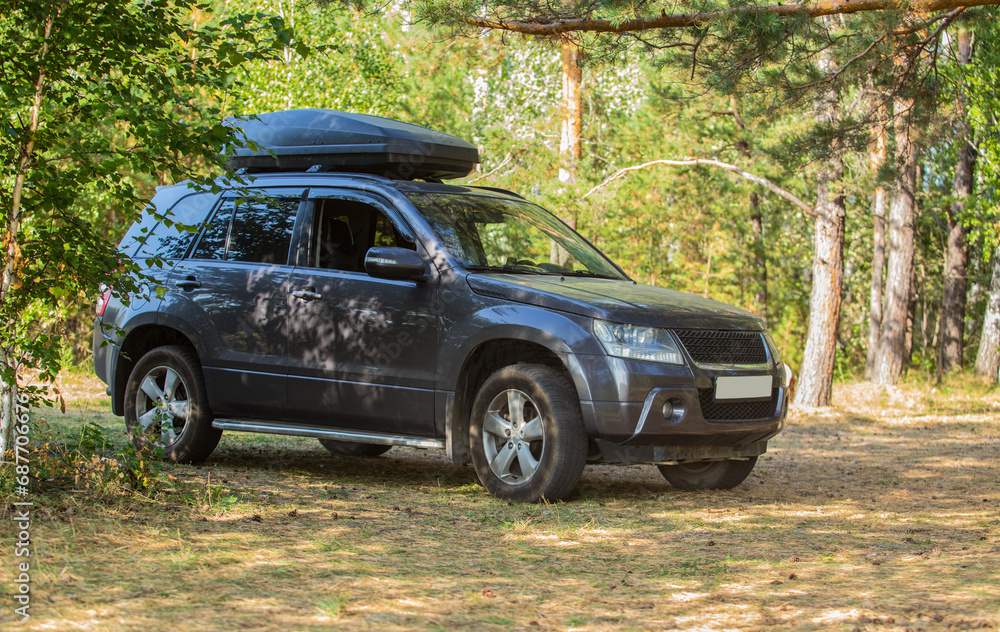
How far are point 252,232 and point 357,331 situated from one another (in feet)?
4.27

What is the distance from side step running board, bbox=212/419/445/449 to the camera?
249 inches

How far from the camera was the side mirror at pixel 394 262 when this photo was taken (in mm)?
6285

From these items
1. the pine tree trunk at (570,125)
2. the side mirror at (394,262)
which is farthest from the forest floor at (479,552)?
the pine tree trunk at (570,125)

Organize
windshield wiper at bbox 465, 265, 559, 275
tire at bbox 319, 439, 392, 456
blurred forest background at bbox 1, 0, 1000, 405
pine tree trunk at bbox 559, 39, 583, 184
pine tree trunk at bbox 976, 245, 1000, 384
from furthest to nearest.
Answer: pine tree trunk at bbox 976, 245, 1000, 384 → pine tree trunk at bbox 559, 39, 583, 184 → tire at bbox 319, 439, 392, 456 → blurred forest background at bbox 1, 0, 1000, 405 → windshield wiper at bbox 465, 265, 559, 275

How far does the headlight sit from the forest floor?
0.94m

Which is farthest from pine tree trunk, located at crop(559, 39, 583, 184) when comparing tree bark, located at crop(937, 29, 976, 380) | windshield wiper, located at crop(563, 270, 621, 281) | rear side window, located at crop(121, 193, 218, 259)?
windshield wiper, located at crop(563, 270, 621, 281)

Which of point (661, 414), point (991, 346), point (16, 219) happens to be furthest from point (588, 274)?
point (991, 346)

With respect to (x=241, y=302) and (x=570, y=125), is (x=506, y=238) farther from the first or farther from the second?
(x=570, y=125)

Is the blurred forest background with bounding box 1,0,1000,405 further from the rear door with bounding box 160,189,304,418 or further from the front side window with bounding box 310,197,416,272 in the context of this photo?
the front side window with bounding box 310,197,416,272

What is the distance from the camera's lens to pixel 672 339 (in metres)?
5.95

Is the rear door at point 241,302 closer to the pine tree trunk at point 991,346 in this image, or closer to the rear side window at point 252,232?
the rear side window at point 252,232

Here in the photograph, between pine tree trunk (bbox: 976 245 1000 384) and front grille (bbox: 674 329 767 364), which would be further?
pine tree trunk (bbox: 976 245 1000 384)

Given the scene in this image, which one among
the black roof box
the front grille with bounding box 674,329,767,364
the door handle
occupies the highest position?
the black roof box

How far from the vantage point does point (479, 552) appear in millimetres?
4867
